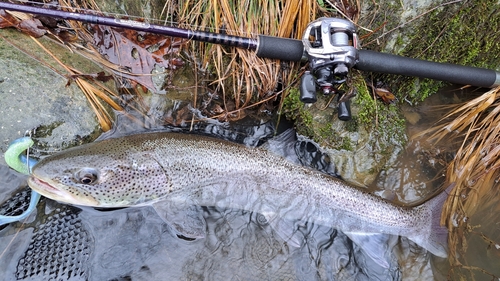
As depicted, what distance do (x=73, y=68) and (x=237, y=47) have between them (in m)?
1.67

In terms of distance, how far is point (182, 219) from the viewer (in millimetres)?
3660

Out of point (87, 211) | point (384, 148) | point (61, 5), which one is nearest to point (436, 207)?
point (384, 148)

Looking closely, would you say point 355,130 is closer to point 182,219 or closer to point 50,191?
point 182,219

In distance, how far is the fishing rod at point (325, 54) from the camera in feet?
11.3

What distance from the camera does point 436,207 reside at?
157 inches

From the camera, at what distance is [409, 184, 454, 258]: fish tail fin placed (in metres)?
3.97

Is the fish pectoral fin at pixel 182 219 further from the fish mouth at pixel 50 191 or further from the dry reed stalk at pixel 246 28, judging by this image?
the dry reed stalk at pixel 246 28

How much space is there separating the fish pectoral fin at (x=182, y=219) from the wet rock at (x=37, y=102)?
41.6 inches

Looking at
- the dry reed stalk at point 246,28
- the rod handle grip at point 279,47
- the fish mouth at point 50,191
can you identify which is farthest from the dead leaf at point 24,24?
the rod handle grip at point 279,47

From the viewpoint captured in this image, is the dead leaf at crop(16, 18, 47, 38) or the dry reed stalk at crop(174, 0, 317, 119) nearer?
the dead leaf at crop(16, 18, 47, 38)

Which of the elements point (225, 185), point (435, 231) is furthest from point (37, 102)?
point (435, 231)

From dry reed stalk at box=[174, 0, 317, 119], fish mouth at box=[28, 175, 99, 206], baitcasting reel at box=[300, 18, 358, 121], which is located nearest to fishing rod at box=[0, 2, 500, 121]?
baitcasting reel at box=[300, 18, 358, 121]

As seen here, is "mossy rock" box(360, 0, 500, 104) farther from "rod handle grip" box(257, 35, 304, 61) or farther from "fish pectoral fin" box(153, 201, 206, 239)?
"fish pectoral fin" box(153, 201, 206, 239)

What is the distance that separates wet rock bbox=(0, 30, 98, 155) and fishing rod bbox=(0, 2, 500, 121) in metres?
0.66
